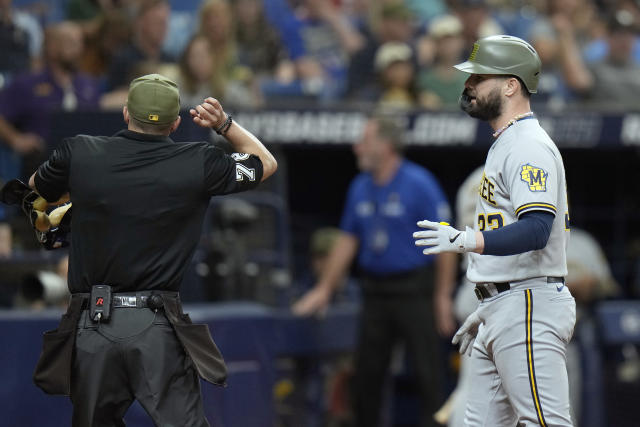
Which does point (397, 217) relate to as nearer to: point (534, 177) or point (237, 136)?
point (237, 136)

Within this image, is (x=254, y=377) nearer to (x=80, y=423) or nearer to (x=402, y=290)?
(x=402, y=290)

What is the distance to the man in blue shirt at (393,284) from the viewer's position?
25.0 ft

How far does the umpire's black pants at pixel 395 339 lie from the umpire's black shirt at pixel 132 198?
3312 mm

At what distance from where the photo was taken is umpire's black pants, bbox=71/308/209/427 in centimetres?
436

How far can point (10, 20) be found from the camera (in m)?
8.41

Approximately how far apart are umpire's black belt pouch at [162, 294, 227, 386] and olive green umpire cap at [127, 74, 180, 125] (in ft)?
2.24

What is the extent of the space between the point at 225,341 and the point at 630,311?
3.58m

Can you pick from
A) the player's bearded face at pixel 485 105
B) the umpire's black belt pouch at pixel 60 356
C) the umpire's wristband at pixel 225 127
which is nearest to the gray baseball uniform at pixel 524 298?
the player's bearded face at pixel 485 105

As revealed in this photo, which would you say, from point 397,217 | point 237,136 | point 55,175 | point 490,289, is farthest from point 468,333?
point 397,217

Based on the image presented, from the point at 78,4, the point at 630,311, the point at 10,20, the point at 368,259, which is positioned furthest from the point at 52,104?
the point at 630,311

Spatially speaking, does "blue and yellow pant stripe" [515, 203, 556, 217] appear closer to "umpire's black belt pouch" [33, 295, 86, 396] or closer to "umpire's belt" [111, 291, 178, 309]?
"umpire's belt" [111, 291, 178, 309]

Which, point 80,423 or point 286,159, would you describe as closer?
point 80,423

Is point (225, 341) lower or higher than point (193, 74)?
lower

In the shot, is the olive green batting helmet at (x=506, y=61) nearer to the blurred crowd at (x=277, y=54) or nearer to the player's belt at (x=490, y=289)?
the player's belt at (x=490, y=289)
